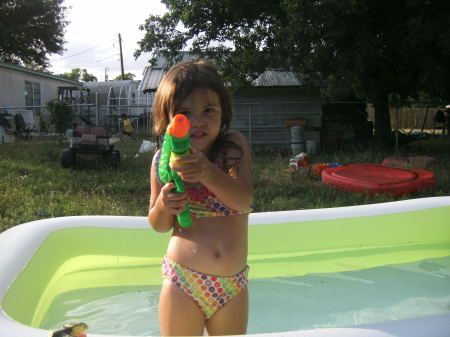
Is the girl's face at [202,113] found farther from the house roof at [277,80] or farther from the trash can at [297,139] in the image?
the house roof at [277,80]

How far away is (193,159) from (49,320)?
226cm

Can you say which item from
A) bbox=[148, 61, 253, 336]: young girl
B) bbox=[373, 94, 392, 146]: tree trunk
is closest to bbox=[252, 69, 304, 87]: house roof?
bbox=[373, 94, 392, 146]: tree trunk

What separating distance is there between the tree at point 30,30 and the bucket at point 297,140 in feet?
61.6

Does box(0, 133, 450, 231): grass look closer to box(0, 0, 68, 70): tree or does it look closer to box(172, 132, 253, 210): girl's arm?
box(172, 132, 253, 210): girl's arm

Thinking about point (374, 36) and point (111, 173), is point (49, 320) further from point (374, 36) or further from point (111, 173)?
point (374, 36)

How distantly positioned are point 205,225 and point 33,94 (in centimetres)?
2087

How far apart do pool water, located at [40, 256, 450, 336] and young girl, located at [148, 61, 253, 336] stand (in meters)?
1.43

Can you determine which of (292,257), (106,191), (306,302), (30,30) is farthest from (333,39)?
(30,30)

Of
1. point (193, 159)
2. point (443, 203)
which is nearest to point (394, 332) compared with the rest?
point (193, 159)

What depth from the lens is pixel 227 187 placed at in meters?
1.57

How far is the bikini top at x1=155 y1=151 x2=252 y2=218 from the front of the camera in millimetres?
1747

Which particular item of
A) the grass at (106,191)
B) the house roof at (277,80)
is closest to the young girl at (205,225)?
the grass at (106,191)

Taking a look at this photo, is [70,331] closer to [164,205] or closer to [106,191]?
[164,205]

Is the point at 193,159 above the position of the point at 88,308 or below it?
above
